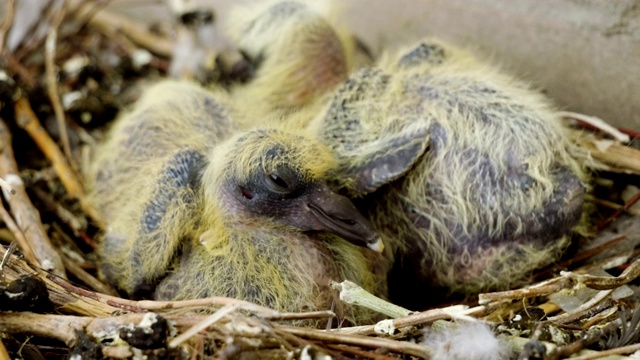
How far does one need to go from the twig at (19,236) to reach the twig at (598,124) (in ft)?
3.91

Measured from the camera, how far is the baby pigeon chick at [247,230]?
1.34 meters

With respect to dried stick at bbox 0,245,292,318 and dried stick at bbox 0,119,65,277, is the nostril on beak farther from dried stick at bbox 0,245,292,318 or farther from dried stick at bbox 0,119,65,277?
dried stick at bbox 0,119,65,277

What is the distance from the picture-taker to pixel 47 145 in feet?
6.63

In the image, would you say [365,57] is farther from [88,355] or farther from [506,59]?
[88,355]

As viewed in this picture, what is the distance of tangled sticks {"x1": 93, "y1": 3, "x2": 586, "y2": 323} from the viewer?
4.45ft

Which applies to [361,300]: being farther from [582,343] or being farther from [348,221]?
[582,343]

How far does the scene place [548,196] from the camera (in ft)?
4.68

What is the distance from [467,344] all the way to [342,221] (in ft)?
1.13

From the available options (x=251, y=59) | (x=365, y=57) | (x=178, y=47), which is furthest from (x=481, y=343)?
(x=178, y=47)

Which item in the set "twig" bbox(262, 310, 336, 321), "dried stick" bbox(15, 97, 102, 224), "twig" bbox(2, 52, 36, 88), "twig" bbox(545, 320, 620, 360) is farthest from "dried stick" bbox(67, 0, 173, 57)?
"twig" bbox(545, 320, 620, 360)

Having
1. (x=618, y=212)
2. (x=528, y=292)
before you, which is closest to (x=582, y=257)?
(x=618, y=212)

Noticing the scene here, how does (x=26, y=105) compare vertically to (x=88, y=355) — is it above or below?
above

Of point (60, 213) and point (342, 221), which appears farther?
point (60, 213)

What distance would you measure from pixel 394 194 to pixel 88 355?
744mm
